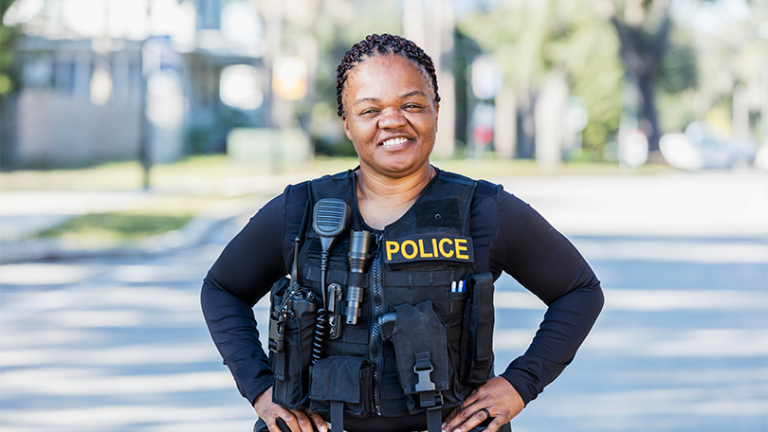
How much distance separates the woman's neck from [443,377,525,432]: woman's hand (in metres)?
0.49

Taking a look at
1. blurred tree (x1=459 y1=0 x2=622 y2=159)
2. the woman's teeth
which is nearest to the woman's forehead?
the woman's teeth

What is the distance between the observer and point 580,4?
36.3 metres

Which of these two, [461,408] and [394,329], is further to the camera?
[461,408]

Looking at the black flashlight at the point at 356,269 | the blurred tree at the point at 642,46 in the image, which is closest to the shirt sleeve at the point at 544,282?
the black flashlight at the point at 356,269

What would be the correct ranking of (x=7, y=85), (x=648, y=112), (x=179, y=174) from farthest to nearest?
(x=648, y=112), (x=179, y=174), (x=7, y=85)

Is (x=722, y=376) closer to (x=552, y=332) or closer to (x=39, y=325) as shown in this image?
(x=552, y=332)

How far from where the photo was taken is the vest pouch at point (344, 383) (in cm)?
231

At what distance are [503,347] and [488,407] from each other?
15.7 feet

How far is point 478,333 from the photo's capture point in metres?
2.36

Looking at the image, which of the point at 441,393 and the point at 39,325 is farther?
the point at 39,325

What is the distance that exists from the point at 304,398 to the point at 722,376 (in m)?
4.76

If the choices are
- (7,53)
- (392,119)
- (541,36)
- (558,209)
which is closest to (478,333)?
(392,119)

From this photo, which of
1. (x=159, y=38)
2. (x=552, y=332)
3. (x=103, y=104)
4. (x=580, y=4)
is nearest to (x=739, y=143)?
(x=580, y=4)

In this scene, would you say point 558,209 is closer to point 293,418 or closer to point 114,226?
A: point 114,226
